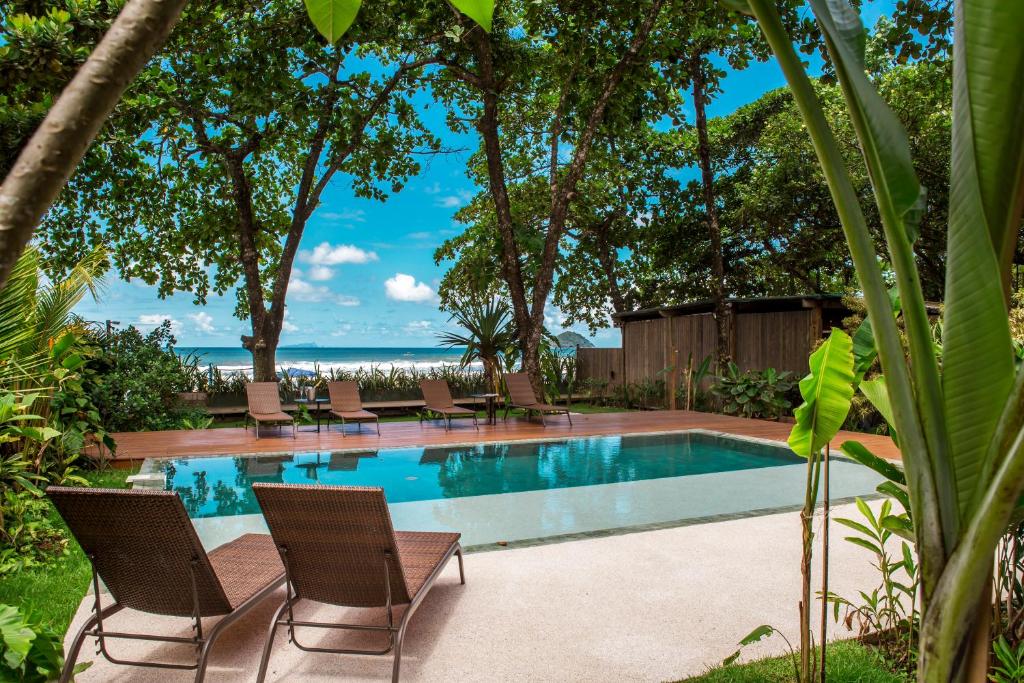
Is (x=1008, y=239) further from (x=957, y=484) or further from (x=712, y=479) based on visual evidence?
(x=712, y=479)

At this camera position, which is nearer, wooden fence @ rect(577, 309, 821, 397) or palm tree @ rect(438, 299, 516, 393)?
wooden fence @ rect(577, 309, 821, 397)

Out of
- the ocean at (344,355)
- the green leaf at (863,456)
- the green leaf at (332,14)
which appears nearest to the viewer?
the green leaf at (332,14)

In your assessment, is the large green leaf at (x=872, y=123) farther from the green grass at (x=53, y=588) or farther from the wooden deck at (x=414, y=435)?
the wooden deck at (x=414, y=435)

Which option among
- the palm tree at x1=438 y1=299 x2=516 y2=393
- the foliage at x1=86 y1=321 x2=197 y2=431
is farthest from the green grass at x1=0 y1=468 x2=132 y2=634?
the palm tree at x1=438 y1=299 x2=516 y2=393

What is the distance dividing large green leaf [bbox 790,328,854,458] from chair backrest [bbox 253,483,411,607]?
1.69 m

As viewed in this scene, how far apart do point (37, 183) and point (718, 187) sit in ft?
63.0

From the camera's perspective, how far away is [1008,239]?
1382 millimetres

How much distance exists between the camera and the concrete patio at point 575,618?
124 inches

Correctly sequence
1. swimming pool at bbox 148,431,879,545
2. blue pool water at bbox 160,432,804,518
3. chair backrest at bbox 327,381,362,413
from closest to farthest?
swimming pool at bbox 148,431,879,545, blue pool water at bbox 160,432,804,518, chair backrest at bbox 327,381,362,413

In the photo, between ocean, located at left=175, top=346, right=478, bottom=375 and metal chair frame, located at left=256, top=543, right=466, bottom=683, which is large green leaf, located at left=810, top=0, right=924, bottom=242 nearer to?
metal chair frame, located at left=256, top=543, right=466, bottom=683

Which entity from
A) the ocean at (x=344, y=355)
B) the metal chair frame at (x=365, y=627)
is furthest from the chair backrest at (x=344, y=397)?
the ocean at (x=344, y=355)

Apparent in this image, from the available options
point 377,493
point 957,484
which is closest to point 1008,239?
point 957,484

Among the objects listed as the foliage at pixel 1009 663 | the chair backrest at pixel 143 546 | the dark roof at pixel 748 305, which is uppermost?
the dark roof at pixel 748 305

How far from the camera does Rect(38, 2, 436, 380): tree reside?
1123cm
